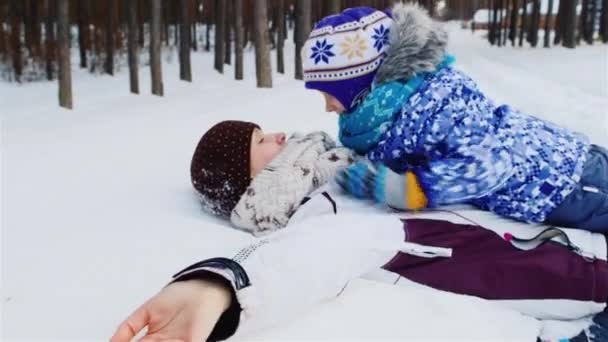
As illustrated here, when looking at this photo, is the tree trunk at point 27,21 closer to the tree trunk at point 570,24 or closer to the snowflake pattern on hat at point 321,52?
the tree trunk at point 570,24

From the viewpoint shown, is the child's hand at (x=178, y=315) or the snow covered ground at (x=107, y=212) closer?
the child's hand at (x=178, y=315)

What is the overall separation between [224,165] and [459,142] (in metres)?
0.91

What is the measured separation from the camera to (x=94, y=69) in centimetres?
1548

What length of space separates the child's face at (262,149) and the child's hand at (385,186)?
47 centimetres

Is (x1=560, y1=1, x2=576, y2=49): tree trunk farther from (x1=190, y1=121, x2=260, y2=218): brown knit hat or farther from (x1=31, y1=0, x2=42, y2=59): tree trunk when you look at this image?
(x1=190, y1=121, x2=260, y2=218): brown knit hat

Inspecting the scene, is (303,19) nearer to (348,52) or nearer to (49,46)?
(348,52)

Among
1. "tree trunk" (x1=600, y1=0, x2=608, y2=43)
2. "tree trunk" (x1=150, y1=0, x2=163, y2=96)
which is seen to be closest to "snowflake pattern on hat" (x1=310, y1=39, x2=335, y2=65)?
"tree trunk" (x1=150, y1=0, x2=163, y2=96)

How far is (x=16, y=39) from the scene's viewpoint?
47.1ft

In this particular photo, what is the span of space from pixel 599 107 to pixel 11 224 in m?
5.60

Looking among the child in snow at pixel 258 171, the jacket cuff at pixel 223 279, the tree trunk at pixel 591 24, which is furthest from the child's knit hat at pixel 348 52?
the tree trunk at pixel 591 24

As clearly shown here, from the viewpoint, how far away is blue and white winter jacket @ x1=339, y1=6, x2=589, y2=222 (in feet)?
5.80

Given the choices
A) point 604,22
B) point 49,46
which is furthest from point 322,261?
point 604,22

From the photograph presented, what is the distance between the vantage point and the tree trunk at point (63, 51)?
328 inches

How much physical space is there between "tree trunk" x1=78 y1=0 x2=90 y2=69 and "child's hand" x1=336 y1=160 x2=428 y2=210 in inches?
575
